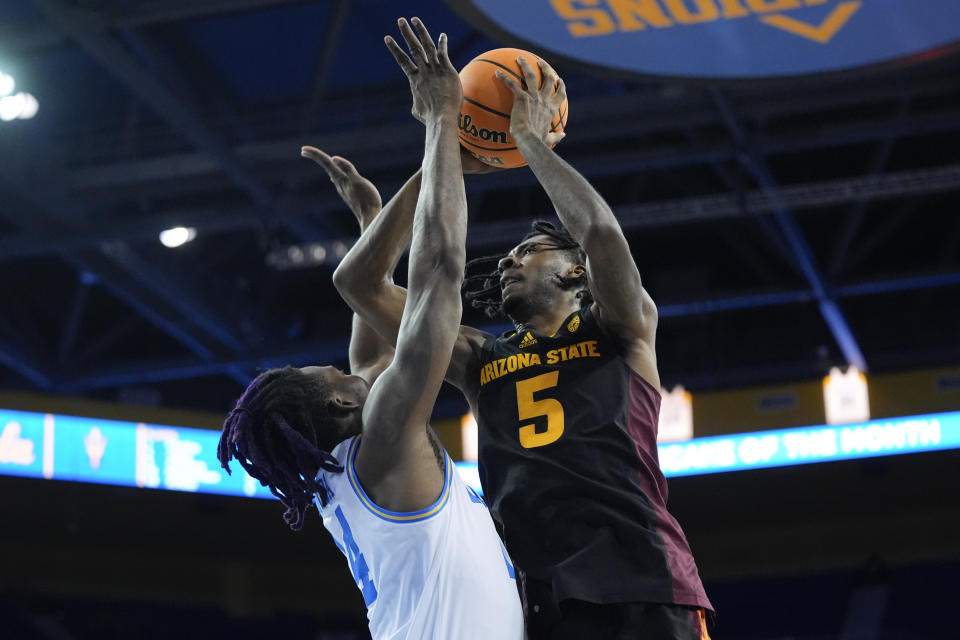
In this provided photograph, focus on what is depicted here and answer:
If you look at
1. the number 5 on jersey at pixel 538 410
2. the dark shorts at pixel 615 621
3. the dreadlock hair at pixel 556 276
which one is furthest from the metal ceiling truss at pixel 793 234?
the dark shorts at pixel 615 621

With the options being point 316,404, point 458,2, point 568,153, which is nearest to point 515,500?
point 316,404

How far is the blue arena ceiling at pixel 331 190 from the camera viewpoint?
964 cm

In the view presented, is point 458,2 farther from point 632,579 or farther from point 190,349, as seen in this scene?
point 190,349

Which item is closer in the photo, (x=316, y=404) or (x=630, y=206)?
(x=316, y=404)

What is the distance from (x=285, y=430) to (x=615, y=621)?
0.95 meters

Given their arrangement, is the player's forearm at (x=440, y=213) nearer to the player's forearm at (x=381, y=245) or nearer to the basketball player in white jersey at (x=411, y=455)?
the basketball player in white jersey at (x=411, y=455)

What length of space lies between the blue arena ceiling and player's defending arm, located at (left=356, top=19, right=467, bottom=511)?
13.1 feet

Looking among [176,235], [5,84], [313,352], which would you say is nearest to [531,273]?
[5,84]

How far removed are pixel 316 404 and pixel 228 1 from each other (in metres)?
5.98

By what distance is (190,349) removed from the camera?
1488 cm

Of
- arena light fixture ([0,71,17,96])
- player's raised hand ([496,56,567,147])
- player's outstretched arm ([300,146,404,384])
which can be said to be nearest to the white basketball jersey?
player's outstretched arm ([300,146,404,384])

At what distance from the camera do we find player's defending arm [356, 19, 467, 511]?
307cm

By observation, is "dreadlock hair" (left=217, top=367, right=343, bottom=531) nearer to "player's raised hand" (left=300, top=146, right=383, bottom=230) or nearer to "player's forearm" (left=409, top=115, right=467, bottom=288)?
"player's forearm" (left=409, top=115, right=467, bottom=288)

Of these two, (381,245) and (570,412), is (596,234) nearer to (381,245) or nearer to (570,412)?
(570,412)
